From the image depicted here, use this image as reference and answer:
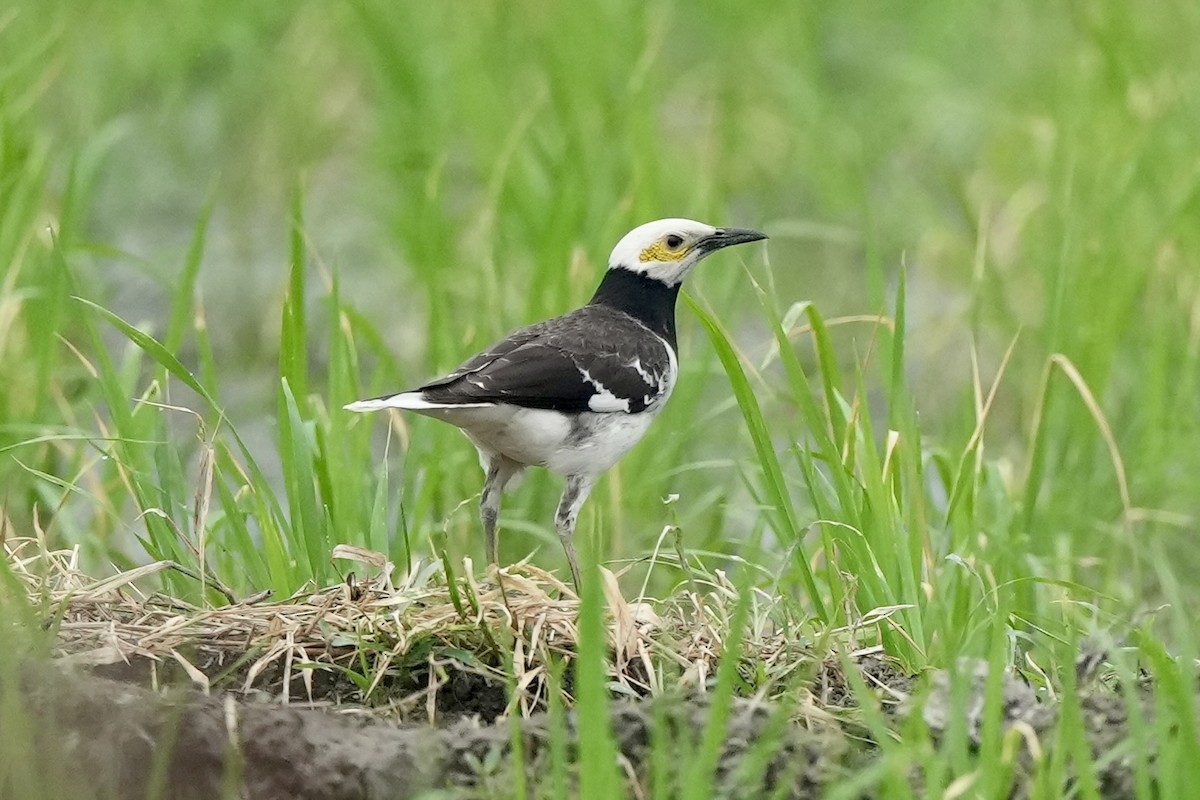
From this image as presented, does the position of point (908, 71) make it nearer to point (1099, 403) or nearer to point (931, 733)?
point (1099, 403)

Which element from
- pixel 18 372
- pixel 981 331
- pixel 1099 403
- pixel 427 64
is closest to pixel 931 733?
pixel 1099 403

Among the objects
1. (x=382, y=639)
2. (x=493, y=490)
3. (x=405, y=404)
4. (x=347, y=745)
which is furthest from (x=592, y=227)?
(x=347, y=745)

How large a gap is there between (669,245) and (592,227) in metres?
1.37

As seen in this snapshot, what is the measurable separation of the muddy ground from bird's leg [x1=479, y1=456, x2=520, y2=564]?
4.14 feet

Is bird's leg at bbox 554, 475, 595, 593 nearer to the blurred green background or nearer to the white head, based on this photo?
the blurred green background

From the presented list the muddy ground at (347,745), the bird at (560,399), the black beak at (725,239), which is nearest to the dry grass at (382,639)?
the muddy ground at (347,745)

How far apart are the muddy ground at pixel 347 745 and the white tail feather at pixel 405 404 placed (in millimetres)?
901

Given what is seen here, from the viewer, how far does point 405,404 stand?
13.1 feet

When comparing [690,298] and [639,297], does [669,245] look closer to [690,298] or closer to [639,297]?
[639,297]

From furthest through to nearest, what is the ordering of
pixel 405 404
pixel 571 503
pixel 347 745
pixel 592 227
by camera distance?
1. pixel 592 227
2. pixel 571 503
3. pixel 405 404
4. pixel 347 745

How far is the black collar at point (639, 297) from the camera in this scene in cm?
495

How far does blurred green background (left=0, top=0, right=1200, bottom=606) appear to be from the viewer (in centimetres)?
503

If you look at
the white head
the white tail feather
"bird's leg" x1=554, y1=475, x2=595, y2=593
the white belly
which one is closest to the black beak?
the white head

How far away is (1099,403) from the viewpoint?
18.8ft
